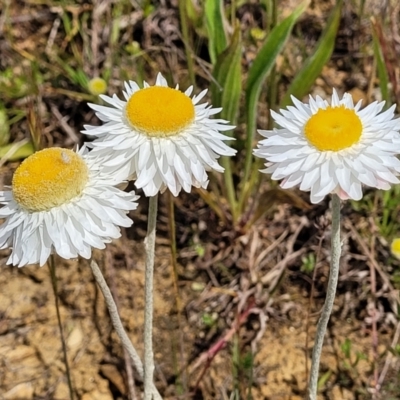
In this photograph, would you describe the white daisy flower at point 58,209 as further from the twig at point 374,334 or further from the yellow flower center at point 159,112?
the twig at point 374,334

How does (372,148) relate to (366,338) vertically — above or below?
above

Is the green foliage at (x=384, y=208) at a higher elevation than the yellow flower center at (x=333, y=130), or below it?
higher

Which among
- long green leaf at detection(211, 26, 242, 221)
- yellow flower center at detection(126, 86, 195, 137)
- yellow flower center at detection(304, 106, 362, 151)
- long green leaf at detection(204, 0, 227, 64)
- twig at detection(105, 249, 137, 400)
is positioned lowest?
twig at detection(105, 249, 137, 400)

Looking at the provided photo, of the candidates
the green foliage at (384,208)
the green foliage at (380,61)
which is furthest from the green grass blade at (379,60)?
the green foliage at (384,208)

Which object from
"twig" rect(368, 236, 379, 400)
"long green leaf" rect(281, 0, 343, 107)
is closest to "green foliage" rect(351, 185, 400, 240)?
"twig" rect(368, 236, 379, 400)

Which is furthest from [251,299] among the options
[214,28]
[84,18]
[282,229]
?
[84,18]

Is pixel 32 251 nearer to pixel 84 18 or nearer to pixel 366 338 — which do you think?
pixel 366 338

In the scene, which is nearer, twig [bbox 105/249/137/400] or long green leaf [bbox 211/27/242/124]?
twig [bbox 105/249/137/400]

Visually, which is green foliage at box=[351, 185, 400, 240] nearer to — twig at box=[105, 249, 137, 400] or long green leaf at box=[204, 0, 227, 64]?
long green leaf at box=[204, 0, 227, 64]
